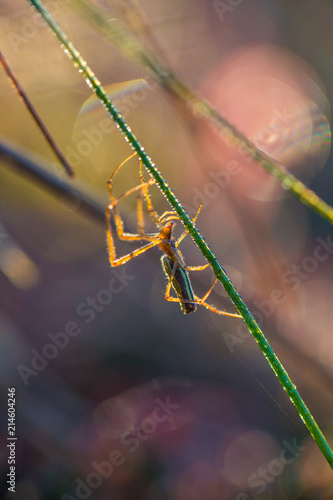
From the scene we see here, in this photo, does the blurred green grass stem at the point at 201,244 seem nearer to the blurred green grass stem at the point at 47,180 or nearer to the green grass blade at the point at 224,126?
the green grass blade at the point at 224,126

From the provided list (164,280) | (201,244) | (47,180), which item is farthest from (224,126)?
(164,280)

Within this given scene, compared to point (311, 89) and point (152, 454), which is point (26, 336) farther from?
point (311, 89)

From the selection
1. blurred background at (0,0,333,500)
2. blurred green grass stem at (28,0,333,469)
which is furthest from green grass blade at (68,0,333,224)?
blurred background at (0,0,333,500)

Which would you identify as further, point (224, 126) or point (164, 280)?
point (164, 280)

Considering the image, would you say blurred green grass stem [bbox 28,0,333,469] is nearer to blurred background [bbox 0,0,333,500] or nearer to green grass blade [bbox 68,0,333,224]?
green grass blade [bbox 68,0,333,224]

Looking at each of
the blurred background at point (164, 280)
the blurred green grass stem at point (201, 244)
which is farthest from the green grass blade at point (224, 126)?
the blurred background at point (164, 280)

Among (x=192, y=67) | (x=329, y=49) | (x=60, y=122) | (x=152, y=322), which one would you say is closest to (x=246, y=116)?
(x=192, y=67)

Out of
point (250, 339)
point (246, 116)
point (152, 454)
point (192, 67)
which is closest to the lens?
point (152, 454)

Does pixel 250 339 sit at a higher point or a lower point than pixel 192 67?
lower

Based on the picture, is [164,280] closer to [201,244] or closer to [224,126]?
[224,126]
